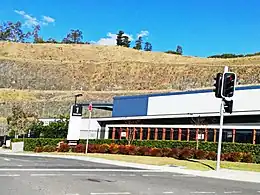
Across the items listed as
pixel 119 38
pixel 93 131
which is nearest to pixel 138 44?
pixel 119 38

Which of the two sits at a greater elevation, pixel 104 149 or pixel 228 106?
pixel 228 106

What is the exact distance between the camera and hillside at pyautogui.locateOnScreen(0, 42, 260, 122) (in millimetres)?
103625

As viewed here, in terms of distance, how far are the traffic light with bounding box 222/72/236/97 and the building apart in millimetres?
15182

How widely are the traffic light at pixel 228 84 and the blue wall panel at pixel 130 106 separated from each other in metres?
27.0

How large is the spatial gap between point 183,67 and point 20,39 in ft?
253

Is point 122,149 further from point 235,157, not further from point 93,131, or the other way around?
point 93,131

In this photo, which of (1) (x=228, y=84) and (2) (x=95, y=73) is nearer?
(1) (x=228, y=84)

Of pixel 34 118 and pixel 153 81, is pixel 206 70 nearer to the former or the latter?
pixel 153 81

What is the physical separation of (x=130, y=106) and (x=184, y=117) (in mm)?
9466

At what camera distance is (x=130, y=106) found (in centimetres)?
4916

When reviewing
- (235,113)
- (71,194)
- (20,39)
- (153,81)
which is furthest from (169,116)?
(20,39)

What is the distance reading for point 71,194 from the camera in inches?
430

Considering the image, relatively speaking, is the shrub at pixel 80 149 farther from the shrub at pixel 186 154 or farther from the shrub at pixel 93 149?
the shrub at pixel 186 154

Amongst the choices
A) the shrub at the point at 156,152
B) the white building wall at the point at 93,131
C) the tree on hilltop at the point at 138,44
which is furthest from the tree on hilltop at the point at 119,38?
the shrub at the point at 156,152
